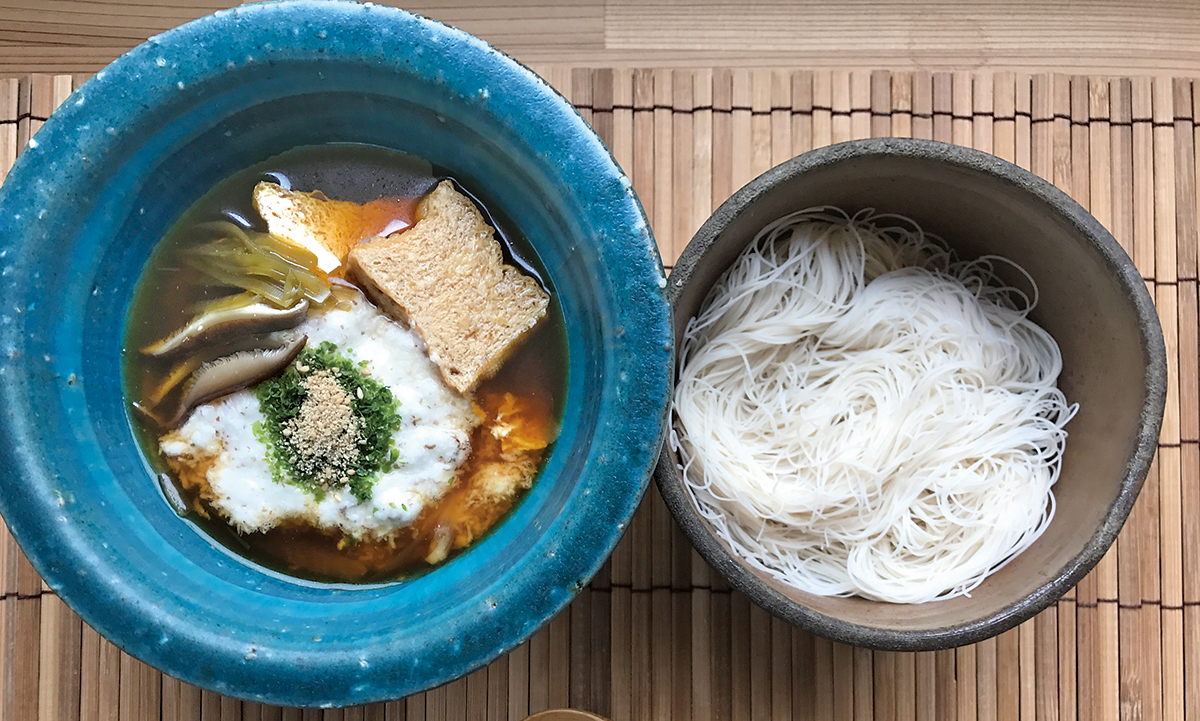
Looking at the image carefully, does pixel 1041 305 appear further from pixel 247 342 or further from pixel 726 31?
pixel 247 342

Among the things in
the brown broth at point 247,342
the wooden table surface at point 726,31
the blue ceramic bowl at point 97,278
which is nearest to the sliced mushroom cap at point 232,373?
the brown broth at point 247,342

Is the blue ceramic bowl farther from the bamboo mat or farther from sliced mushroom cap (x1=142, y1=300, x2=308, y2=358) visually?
the bamboo mat

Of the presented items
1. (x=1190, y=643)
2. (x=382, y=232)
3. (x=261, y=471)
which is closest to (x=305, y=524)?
(x=261, y=471)

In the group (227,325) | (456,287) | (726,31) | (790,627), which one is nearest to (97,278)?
(227,325)

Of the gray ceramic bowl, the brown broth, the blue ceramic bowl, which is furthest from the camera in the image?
the brown broth

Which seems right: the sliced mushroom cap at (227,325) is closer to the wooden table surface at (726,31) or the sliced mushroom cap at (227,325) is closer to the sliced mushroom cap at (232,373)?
the sliced mushroom cap at (232,373)

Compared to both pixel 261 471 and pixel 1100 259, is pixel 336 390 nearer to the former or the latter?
pixel 261 471

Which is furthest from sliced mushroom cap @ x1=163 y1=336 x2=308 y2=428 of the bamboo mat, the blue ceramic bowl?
the bamboo mat

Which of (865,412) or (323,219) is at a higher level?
(323,219)
